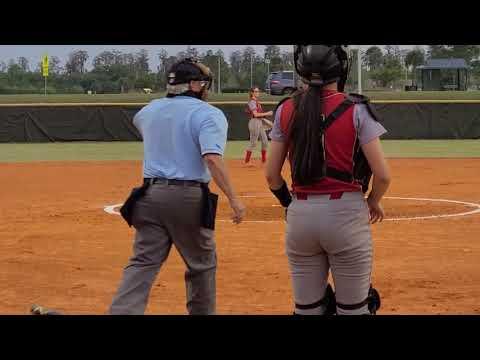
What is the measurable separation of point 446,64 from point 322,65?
54466 mm

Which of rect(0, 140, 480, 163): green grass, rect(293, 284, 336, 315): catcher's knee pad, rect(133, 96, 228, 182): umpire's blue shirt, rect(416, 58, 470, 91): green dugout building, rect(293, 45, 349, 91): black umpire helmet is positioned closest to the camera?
rect(293, 45, 349, 91): black umpire helmet

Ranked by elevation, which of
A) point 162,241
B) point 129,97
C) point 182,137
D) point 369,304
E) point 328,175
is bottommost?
point 369,304

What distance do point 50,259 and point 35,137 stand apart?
78.0ft

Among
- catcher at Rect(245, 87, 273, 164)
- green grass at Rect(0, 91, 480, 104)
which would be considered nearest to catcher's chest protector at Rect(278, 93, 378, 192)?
catcher at Rect(245, 87, 273, 164)

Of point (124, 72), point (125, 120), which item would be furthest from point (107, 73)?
point (125, 120)

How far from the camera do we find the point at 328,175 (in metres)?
4.89

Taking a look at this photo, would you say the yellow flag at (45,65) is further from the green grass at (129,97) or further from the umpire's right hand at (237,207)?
the umpire's right hand at (237,207)

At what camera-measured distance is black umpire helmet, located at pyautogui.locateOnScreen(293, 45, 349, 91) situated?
496 cm

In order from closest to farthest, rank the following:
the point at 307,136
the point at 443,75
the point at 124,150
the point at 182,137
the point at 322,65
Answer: the point at 307,136, the point at 322,65, the point at 182,137, the point at 124,150, the point at 443,75

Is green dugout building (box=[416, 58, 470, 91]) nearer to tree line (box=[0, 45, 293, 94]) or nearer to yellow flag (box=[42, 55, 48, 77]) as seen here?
tree line (box=[0, 45, 293, 94])

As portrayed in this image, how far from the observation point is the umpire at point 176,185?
615 centimetres

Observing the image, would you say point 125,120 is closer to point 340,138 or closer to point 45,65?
point 45,65

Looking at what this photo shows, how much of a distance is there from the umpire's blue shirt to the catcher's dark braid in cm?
126
